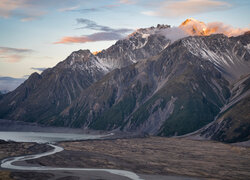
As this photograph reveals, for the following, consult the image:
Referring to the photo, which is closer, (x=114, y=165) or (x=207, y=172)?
(x=207, y=172)

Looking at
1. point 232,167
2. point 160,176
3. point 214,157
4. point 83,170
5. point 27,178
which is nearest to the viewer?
point 27,178

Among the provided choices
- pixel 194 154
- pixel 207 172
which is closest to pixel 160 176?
pixel 207 172

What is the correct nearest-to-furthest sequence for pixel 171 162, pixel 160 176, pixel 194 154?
1. pixel 160 176
2. pixel 171 162
3. pixel 194 154

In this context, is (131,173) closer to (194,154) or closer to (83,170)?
(83,170)

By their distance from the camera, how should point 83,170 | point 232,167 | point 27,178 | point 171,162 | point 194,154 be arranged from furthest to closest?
point 194,154, point 171,162, point 232,167, point 83,170, point 27,178

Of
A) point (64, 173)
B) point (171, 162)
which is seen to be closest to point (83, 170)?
point (64, 173)

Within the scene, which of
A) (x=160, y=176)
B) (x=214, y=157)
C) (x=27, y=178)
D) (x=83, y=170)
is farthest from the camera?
(x=214, y=157)

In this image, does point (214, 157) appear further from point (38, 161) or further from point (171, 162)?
point (38, 161)

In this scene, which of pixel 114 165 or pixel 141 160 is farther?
pixel 141 160

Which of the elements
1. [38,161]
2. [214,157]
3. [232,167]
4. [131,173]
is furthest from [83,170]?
[214,157]
